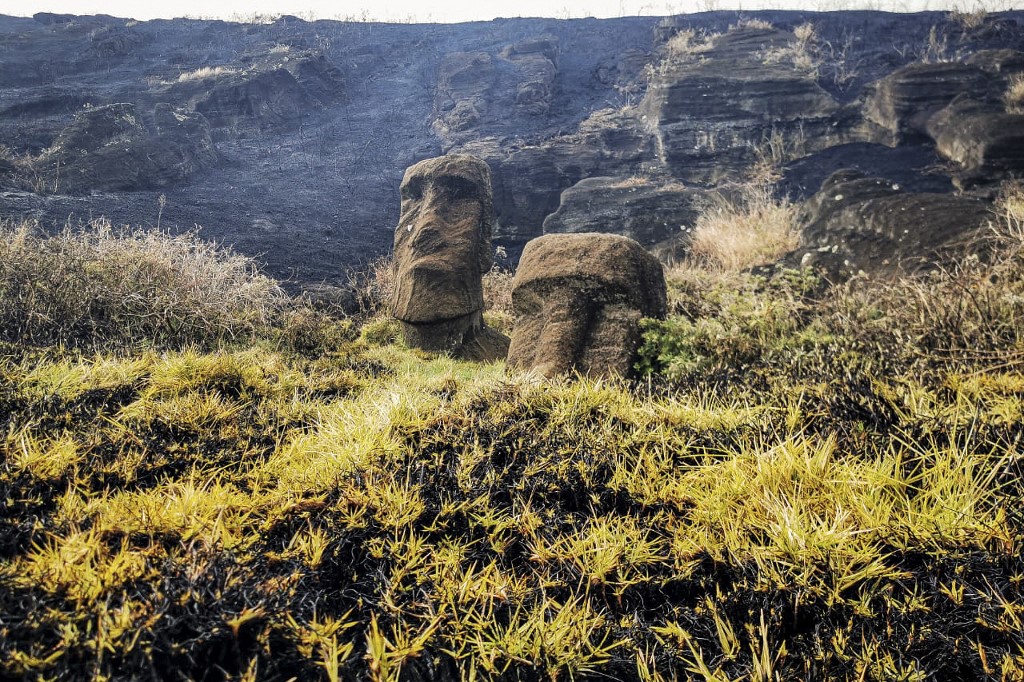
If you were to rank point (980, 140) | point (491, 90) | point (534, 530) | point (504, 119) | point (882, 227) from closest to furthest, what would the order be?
point (534, 530) < point (882, 227) < point (980, 140) < point (504, 119) < point (491, 90)

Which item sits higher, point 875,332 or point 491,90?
point 491,90

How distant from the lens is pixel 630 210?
13.1 meters

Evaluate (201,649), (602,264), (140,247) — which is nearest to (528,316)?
(602,264)

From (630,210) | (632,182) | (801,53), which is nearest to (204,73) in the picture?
(632,182)

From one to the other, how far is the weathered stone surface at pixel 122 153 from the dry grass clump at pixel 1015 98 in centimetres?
2117

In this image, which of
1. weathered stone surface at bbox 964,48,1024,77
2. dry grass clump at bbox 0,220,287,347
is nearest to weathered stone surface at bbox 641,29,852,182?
weathered stone surface at bbox 964,48,1024,77

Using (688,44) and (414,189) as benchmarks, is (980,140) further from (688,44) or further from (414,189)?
(688,44)

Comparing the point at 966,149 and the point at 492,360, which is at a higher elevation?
the point at 966,149

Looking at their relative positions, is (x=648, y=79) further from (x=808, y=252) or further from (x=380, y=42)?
(x=808, y=252)

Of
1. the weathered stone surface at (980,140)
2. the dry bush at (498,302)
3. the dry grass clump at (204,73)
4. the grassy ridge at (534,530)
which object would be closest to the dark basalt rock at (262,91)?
the dry grass clump at (204,73)

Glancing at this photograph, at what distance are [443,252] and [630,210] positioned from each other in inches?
313

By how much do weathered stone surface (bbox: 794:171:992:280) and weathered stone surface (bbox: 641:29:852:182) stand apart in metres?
8.41

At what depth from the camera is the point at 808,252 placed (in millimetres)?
6945

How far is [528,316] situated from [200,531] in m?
3.09
